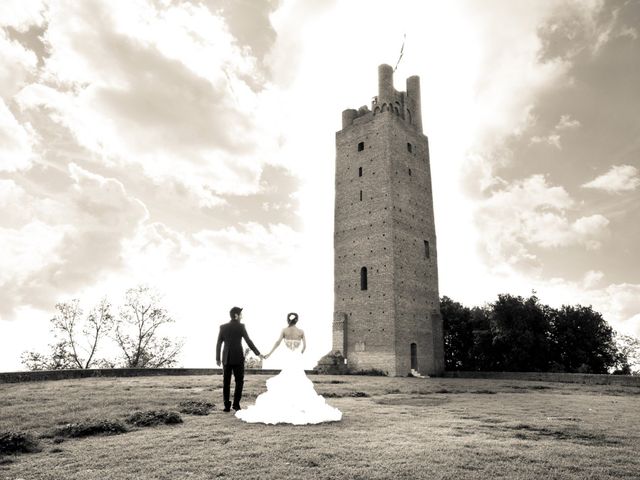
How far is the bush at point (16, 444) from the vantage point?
18.8 ft

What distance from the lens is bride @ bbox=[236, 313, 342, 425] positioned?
767 cm

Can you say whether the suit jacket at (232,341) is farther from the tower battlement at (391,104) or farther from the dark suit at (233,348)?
the tower battlement at (391,104)

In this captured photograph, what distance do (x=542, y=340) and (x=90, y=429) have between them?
3474 cm

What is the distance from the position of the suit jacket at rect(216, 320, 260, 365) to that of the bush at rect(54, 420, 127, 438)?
2141 millimetres

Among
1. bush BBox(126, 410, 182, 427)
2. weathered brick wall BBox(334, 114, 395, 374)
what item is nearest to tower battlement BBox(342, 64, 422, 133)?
weathered brick wall BBox(334, 114, 395, 374)

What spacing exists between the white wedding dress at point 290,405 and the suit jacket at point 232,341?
0.84 meters

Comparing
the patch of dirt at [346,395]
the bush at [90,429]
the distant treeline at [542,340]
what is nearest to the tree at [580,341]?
the distant treeline at [542,340]

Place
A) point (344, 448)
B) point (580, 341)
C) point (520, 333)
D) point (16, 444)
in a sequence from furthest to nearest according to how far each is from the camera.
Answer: point (580, 341) → point (520, 333) → point (16, 444) → point (344, 448)

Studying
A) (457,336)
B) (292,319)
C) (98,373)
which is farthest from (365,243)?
(292,319)

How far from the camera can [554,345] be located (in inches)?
1441

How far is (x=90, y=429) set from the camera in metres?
6.88

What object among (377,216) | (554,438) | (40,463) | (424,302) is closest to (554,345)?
(424,302)

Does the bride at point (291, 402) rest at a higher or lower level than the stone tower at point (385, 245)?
lower

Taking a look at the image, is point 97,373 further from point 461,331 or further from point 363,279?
point 461,331
